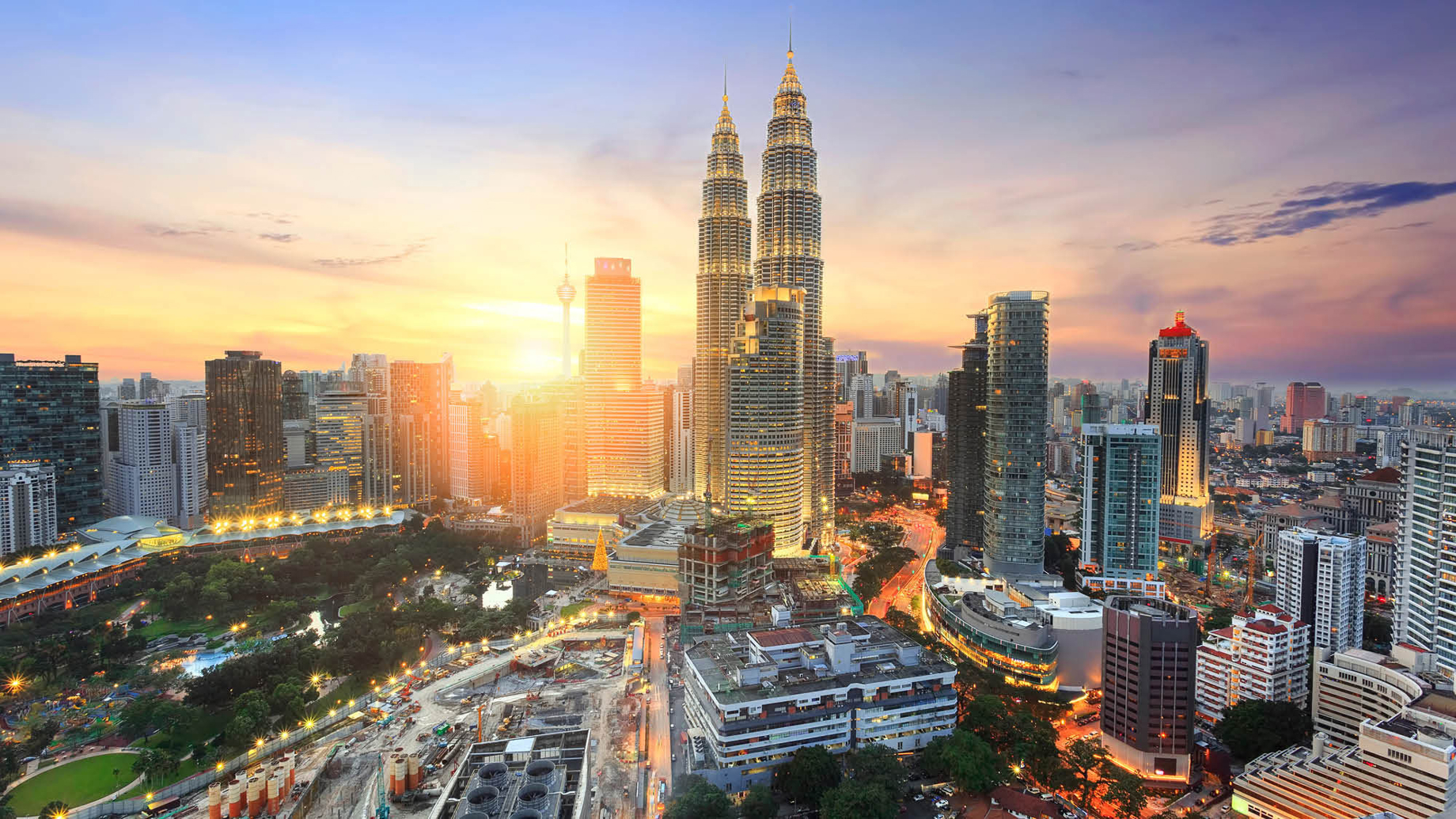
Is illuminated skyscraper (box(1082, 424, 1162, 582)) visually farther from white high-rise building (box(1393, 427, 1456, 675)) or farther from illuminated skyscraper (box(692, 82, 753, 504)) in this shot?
illuminated skyscraper (box(692, 82, 753, 504))

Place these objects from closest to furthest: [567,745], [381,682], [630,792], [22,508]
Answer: [567,745] < [630,792] < [381,682] < [22,508]

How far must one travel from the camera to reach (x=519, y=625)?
28672 mm

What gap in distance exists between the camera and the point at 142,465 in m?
40.3

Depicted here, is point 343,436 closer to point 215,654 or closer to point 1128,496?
point 215,654

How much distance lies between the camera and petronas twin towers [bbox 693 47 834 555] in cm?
3359

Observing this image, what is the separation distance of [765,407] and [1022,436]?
37.2 ft

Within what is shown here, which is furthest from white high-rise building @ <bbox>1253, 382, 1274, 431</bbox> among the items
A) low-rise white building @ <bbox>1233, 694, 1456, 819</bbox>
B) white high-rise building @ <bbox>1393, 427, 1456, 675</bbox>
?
low-rise white building @ <bbox>1233, 694, 1456, 819</bbox>

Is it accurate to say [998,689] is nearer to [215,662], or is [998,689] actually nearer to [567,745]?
[567,745]

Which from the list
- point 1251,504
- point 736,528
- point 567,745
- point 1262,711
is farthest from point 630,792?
point 1251,504

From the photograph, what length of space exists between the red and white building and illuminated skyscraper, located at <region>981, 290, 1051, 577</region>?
9703 millimetres

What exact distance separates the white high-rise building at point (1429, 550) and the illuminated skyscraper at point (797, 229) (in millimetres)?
23479

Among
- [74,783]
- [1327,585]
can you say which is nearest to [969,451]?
[1327,585]

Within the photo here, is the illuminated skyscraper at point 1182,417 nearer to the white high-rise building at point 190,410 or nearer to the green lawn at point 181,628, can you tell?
the green lawn at point 181,628

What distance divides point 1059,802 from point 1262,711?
6.59m
